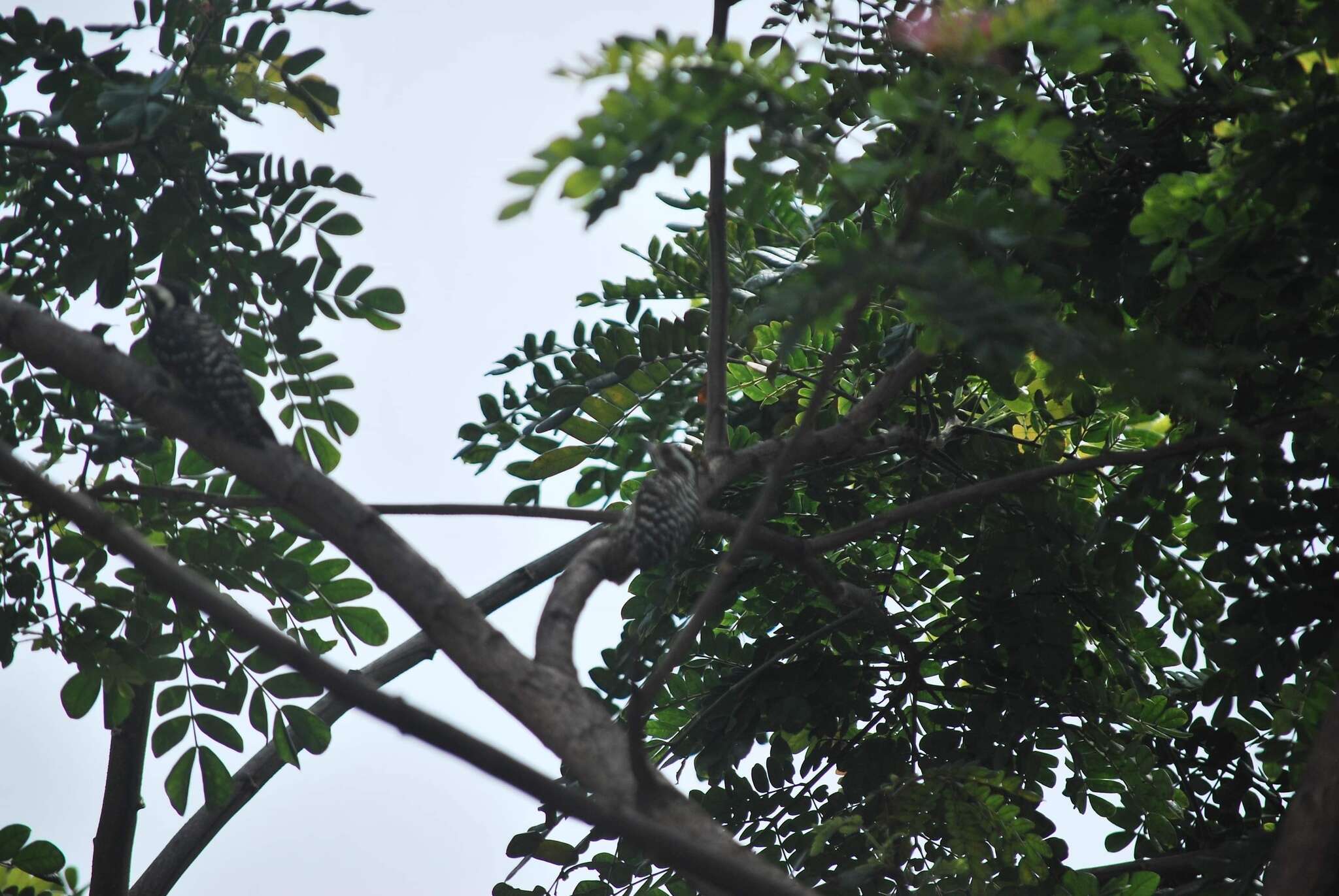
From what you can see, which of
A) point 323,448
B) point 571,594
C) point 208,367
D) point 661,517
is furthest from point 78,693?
point 661,517

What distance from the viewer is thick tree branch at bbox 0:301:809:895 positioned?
1.59 metres

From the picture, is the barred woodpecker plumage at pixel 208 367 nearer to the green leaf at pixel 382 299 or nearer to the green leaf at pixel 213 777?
the green leaf at pixel 382 299

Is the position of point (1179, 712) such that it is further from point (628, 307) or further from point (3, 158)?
point (3, 158)

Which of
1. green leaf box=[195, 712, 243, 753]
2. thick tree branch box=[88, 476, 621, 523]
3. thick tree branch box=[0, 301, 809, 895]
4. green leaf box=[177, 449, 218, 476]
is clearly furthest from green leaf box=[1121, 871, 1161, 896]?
green leaf box=[177, 449, 218, 476]

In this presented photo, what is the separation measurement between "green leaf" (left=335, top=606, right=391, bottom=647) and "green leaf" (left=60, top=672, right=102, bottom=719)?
59cm

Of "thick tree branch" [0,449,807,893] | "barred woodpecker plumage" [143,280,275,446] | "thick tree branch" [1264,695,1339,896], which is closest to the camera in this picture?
"thick tree branch" [0,449,807,893]

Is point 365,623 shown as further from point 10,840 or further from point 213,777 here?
point 10,840

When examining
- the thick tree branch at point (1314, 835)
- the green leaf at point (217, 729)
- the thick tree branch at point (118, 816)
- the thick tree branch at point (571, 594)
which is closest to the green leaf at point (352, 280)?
the thick tree branch at point (571, 594)

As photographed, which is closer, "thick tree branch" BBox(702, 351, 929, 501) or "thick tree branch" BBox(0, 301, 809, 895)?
"thick tree branch" BBox(0, 301, 809, 895)

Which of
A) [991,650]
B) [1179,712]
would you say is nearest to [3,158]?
[991,650]

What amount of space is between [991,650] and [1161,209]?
145 cm

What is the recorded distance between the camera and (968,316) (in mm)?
1477

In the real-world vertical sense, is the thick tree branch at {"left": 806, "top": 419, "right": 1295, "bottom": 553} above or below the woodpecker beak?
below

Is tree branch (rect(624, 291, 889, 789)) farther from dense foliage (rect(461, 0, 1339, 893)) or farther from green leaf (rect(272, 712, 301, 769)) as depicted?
green leaf (rect(272, 712, 301, 769))
